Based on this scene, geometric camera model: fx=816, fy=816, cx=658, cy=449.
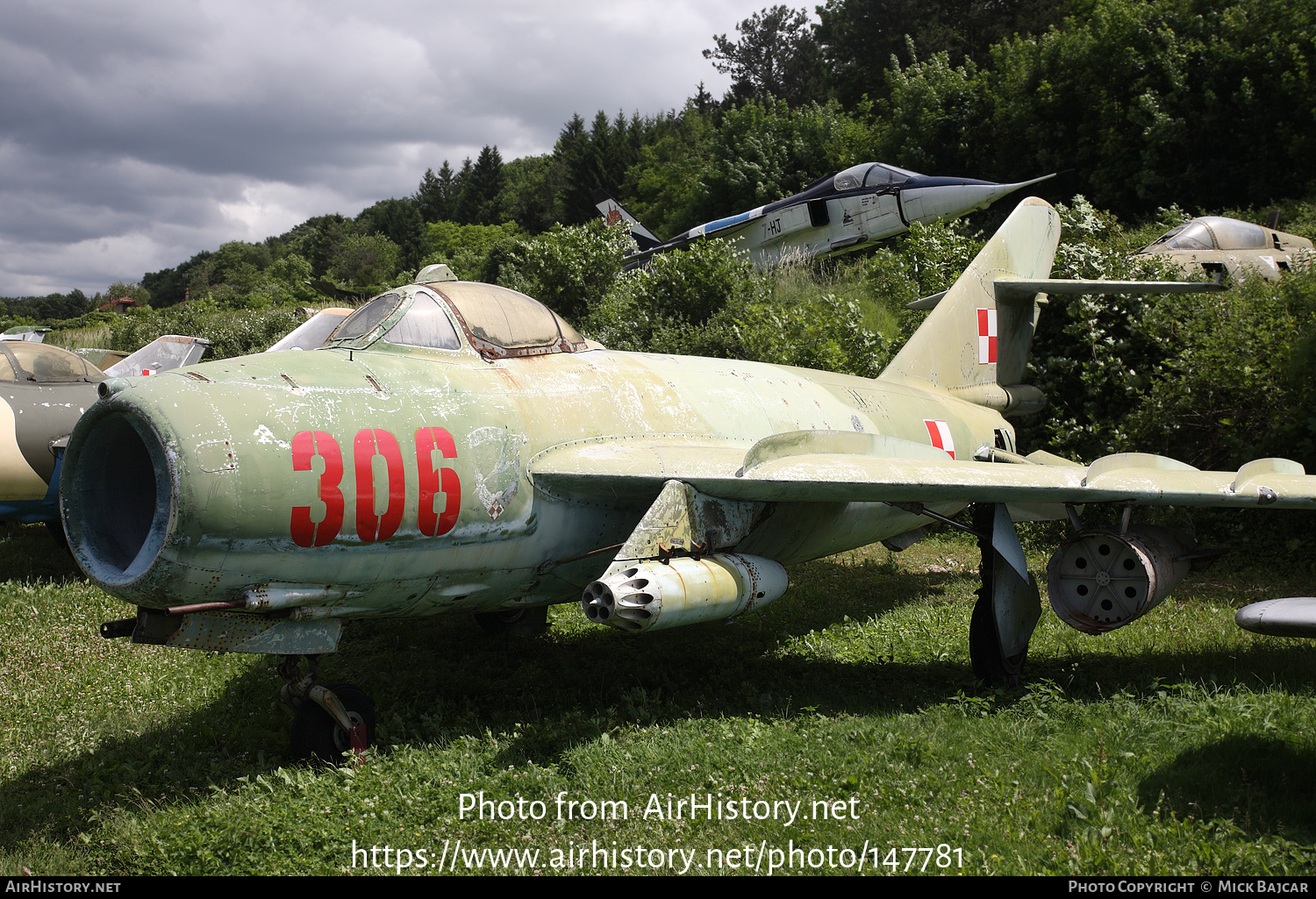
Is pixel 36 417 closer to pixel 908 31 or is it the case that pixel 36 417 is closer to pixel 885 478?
pixel 885 478

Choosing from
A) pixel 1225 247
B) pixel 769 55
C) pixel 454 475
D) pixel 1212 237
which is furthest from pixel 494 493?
pixel 769 55

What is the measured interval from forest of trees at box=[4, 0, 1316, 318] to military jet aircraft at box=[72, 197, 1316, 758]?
13.6 meters

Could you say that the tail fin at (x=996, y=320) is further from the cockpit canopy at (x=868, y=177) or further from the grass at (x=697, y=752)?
the cockpit canopy at (x=868, y=177)

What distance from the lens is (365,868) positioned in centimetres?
401

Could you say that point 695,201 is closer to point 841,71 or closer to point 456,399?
point 841,71

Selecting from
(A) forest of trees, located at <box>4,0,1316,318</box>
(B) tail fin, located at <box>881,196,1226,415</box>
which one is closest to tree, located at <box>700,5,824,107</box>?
(A) forest of trees, located at <box>4,0,1316,318</box>

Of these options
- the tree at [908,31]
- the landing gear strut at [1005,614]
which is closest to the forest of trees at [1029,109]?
the tree at [908,31]

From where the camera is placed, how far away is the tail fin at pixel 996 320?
30.8ft

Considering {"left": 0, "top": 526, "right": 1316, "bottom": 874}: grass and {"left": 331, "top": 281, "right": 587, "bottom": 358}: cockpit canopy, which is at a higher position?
{"left": 331, "top": 281, "right": 587, "bottom": 358}: cockpit canopy

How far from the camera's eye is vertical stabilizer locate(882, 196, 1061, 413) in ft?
30.9

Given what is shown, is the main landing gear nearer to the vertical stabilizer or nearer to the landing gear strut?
the landing gear strut

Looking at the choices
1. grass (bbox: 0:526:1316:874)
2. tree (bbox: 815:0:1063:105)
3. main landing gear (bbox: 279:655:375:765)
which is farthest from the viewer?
tree (bbox: 815:0:1063:105)

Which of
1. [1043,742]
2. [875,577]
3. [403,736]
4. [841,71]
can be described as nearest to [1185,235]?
[875,577]
